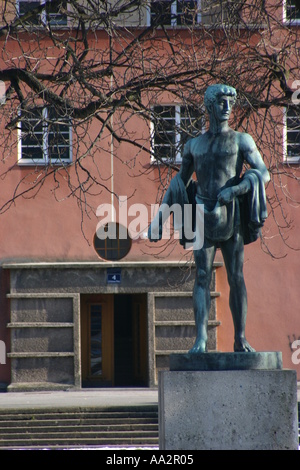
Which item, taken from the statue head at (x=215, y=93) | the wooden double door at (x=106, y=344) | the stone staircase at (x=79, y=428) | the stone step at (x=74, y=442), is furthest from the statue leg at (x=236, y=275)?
the wooden double door at (x=106, y=344)

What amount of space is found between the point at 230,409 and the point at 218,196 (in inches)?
64.7

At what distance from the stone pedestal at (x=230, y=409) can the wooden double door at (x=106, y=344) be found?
49.7 ft

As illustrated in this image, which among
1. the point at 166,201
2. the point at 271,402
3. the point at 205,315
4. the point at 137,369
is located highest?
the point at 166,201

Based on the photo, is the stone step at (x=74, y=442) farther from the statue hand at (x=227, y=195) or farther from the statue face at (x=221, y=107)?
the statue face at (x=221, y=107)

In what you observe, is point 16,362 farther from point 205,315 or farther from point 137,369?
point 205,315

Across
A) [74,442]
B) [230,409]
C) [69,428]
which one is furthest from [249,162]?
[69,428]

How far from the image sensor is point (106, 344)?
23.4m

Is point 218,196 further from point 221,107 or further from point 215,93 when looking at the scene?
point 215,93

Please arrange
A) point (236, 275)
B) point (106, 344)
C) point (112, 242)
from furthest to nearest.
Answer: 1. point (106, 344)
2. point (112, 242)
3. point (236, 275)

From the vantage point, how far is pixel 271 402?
7.76 meters

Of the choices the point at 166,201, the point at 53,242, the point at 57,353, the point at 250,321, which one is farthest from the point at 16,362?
the point at 166,201

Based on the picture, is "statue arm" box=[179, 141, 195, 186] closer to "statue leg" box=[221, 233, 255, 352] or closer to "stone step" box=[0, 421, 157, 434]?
"statue leg" box=[221, 233, 255, 352]

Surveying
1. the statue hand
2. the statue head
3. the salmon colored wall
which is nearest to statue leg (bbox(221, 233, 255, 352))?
the statue hand

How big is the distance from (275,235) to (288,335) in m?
2.11
